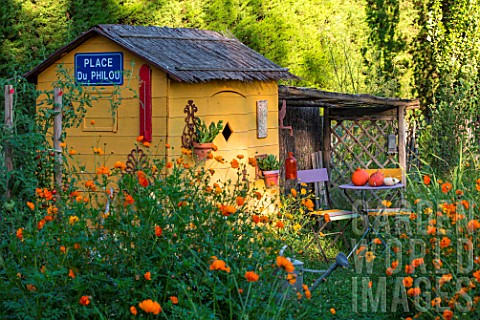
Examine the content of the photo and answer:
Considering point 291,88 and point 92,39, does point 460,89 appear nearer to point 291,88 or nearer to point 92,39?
point 291,88

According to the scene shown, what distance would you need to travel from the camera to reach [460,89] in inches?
486

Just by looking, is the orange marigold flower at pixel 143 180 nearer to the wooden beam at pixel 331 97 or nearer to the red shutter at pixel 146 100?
the red shutter at pixel 146 100

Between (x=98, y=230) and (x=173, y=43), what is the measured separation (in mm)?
5064

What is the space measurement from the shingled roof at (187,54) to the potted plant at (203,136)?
53cm

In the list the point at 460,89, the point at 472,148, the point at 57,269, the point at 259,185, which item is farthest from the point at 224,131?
the point at 57,269

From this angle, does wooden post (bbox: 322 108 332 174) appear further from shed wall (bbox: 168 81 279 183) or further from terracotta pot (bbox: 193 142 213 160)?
terracotta pot (bbox: 193 142 213 160)

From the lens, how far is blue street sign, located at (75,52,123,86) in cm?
895

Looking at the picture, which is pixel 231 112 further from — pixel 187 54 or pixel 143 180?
pixel 143 180

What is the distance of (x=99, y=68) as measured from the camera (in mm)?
9062

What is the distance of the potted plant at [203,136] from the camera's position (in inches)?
355

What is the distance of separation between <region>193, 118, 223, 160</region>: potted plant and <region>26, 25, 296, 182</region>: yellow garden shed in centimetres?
11

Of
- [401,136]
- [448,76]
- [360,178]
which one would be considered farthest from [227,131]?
[448,76]

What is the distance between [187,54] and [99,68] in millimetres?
1026

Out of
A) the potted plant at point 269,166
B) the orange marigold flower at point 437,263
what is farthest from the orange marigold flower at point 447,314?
the potted plant at point 269,166
